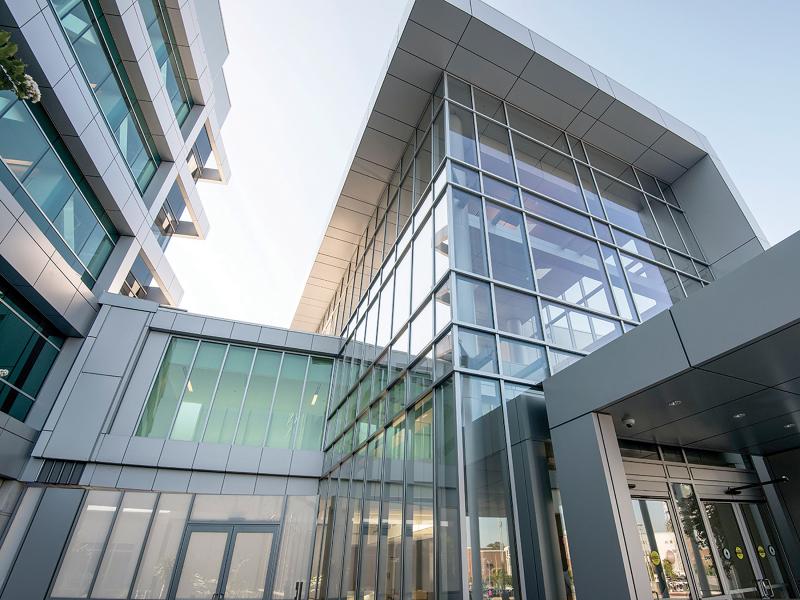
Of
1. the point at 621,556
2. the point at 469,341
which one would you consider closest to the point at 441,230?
the point at 469,341

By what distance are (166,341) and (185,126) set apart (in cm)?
999

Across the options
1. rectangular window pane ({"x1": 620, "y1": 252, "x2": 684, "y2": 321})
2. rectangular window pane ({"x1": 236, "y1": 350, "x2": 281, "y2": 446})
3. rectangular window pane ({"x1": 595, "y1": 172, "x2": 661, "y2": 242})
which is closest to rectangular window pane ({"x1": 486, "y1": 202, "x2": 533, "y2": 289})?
rectangular window pane ({"x1": 620, "y1": 252, "x2": 684, "y2": 321})

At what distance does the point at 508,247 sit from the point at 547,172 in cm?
366

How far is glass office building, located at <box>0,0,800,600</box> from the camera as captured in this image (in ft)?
18.8

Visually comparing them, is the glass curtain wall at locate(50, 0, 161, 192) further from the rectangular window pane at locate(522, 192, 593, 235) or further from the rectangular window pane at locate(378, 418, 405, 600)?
the rectangular window pane at locate(378, 418, 405, 600)

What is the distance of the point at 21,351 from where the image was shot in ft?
35.6

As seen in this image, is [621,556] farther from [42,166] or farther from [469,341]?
[42,166]

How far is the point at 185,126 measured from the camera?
1858 centimetres

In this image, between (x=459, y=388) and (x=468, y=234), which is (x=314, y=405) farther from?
(x=459, y=388)

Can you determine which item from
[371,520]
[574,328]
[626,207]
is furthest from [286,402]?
[626,207]

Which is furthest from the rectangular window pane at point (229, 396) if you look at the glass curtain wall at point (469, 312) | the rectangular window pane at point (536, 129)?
the rectangular window pane at point (536, 129)

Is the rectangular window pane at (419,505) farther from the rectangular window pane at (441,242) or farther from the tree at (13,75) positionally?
the tree at (13,75)

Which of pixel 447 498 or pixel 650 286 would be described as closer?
pixel 447 498

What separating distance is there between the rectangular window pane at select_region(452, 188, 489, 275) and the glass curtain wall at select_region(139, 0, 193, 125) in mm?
12957
